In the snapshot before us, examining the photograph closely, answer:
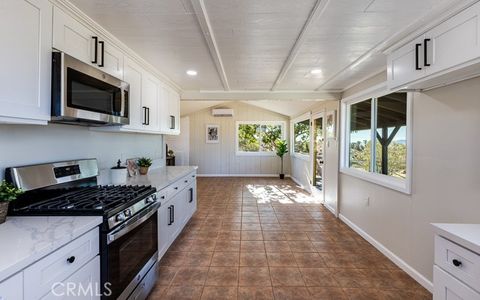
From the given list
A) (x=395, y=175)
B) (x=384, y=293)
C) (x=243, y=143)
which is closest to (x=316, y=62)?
(x=395, y=175)

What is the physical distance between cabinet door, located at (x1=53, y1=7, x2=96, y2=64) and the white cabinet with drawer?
2608 millimetres

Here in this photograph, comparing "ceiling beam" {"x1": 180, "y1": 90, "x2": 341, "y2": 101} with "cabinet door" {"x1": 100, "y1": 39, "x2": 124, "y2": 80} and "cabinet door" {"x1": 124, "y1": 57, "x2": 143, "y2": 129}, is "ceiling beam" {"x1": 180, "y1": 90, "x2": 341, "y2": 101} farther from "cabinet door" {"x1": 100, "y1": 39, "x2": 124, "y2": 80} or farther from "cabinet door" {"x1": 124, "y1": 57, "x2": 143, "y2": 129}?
"cabinet door" {"x1": 100, "y1": 39, "x2": 124, "y2": 80}

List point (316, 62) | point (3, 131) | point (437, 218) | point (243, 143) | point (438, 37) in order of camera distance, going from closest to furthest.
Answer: point (3, 131)
point (438, 37)
point (437, 218)
point (316, 62)
point (243, 143)

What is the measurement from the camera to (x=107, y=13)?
1869 mm

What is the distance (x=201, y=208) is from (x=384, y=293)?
3499 mm

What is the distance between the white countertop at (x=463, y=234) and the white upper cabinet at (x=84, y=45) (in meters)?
2.59

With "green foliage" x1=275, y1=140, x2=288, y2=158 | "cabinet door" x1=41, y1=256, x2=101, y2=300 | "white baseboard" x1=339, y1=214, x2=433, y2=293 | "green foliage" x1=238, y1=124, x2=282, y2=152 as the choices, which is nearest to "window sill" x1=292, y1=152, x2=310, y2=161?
"green foliage" x1=275, y1=140, x2=288, y2=158

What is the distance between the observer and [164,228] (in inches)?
111

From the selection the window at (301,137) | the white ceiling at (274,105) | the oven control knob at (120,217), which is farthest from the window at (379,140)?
the window at (301,137)

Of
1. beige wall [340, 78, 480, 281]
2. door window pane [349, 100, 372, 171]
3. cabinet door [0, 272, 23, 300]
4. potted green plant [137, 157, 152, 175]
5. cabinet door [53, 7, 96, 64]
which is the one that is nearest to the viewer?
cabinet door [0, 272, 23, 300]

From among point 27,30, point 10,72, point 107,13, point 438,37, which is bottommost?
point 10,72

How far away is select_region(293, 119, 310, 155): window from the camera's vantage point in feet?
23.6

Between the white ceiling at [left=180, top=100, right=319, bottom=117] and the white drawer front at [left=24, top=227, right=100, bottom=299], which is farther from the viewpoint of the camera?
the white ceiling at [left=180, top=100, right=319, bottom=117]

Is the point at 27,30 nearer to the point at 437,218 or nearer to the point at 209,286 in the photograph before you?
the point at 209,286
